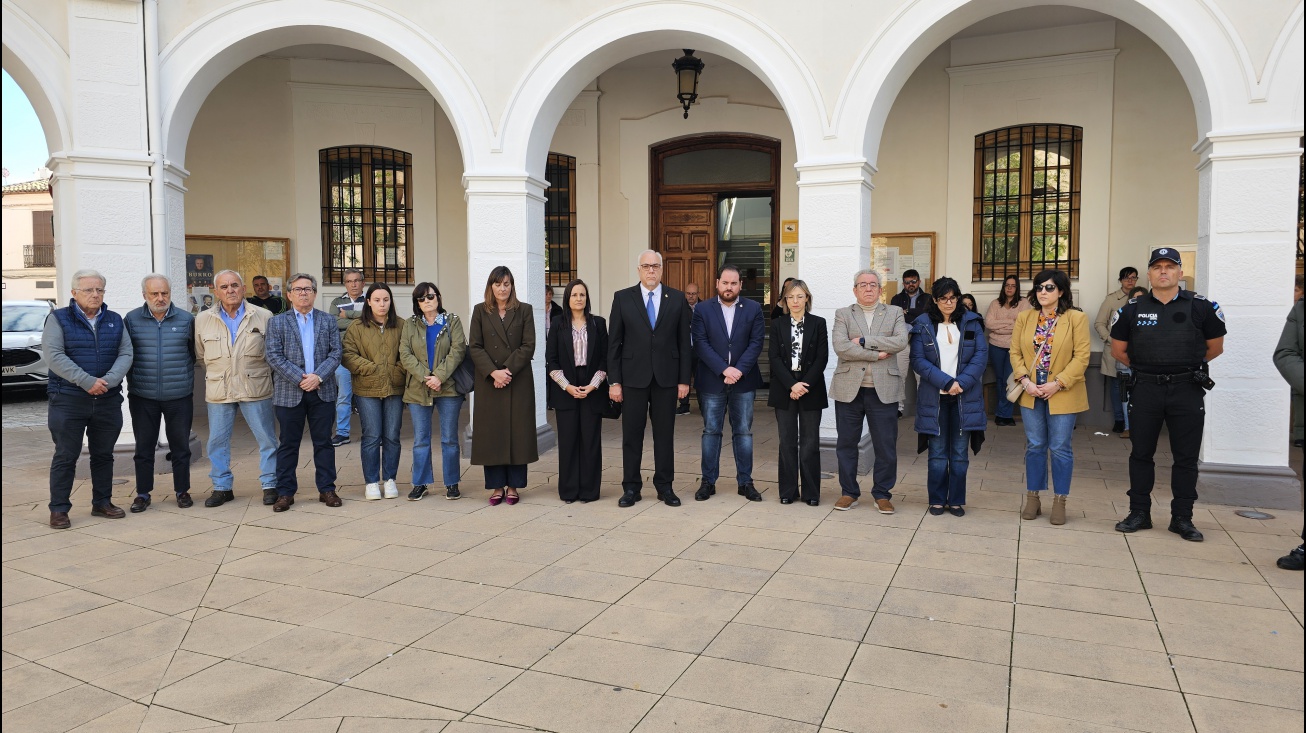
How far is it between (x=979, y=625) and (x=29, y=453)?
9001 mm

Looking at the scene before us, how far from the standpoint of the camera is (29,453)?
8.76 meters

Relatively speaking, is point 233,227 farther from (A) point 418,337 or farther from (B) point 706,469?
(B) point 706,469

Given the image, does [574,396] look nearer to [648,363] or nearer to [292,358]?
[648,363]

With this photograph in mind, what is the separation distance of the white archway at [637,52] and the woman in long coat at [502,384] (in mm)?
2072

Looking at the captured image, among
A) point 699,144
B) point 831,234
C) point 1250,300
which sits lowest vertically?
point 1250,300

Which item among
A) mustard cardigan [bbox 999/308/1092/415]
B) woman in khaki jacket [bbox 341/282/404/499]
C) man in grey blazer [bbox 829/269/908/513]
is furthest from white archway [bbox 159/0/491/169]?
mustard cardigan [bbox 999/308/1092/415]

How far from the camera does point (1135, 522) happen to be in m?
5.59

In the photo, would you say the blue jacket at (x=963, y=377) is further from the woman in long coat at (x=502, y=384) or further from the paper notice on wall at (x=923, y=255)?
the paper notice on wall at (x=923, y=255)

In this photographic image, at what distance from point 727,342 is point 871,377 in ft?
3.48

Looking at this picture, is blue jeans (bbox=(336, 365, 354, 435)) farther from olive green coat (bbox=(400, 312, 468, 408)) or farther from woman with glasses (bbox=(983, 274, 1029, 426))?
woman with glasses (bbox=(983, 274, 1029, 426))

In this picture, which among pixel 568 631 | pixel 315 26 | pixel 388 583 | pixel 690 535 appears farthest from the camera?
pixel 315 26

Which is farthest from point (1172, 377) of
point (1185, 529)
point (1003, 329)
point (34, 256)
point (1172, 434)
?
point (34, 256)

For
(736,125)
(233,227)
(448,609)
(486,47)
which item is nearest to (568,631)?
(448,609)

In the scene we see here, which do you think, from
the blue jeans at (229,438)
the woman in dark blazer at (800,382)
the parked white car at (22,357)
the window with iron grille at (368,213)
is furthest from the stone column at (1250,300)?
the parked white car at (22,357)
